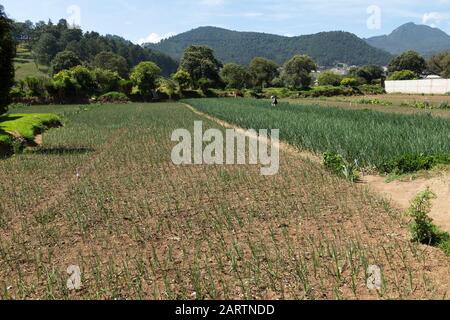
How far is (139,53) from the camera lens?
607 ft

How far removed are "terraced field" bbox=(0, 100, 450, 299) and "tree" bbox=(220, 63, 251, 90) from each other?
90.5 m

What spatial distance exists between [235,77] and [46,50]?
64776 millimetres

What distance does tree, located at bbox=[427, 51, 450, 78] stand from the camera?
114 metres

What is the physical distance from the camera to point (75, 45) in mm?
141000

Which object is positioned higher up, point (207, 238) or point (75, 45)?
point (75, 45)

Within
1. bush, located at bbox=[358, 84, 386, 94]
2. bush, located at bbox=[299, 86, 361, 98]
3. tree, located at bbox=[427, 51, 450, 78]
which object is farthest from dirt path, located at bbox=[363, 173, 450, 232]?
tree, located at bbox=[427, 51, 450, 78]

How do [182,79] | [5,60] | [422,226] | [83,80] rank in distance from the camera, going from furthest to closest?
1. [182,79]
2. [83,80]
3. [5,60]
4. [422,226]

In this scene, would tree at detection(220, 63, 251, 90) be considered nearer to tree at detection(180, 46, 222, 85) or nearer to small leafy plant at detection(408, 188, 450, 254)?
tree at detection(180, 46, 222, 85)

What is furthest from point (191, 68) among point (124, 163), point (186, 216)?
point (186, 216)

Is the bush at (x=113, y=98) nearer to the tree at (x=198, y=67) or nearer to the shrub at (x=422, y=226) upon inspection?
the tree at (x=198, y=67)

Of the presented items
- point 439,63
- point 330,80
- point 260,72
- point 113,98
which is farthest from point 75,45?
point 439,63

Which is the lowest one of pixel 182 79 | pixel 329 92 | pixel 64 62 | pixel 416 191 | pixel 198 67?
pixel 416 191

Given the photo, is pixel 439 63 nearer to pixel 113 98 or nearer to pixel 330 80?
pixel 330 80
